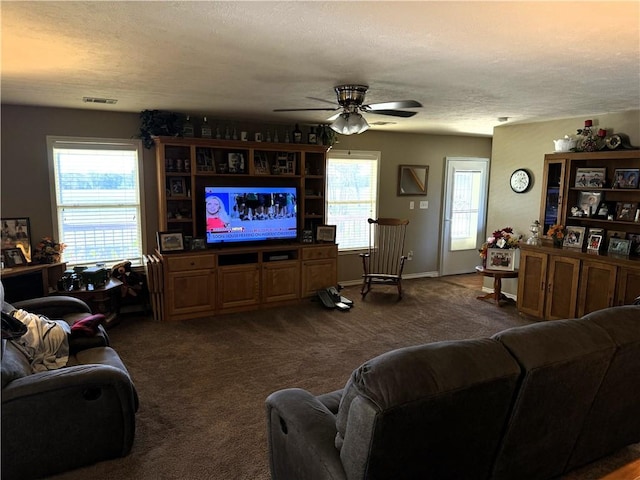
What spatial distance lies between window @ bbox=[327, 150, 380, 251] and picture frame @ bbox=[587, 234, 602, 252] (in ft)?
9.21

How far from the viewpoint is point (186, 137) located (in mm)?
4781

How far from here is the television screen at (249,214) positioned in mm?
4969

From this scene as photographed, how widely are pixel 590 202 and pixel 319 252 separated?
3.12 meters

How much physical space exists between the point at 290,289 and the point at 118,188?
7.49 feet

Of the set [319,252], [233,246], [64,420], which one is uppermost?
[233,246]

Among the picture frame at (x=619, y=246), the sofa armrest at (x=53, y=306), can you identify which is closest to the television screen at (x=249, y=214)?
the sofa armrest at (x=53, y=306)

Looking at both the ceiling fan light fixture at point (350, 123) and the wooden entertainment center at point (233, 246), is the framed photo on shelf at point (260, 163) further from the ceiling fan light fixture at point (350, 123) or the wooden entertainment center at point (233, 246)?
the ceiling fan light fixture at point (350, 123)

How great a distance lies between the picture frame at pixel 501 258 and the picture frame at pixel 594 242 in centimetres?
97

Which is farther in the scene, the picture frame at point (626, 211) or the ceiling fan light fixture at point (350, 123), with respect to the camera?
the picture frame at point (626, 211)

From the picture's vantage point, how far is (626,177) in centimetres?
437

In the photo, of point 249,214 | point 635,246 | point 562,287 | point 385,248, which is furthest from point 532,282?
point 249,214

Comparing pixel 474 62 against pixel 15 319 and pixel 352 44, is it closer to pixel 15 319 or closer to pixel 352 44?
pixel 352 44

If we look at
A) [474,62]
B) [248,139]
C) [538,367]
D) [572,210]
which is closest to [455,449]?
[538,367]

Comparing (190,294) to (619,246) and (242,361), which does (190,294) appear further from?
(619,246)
